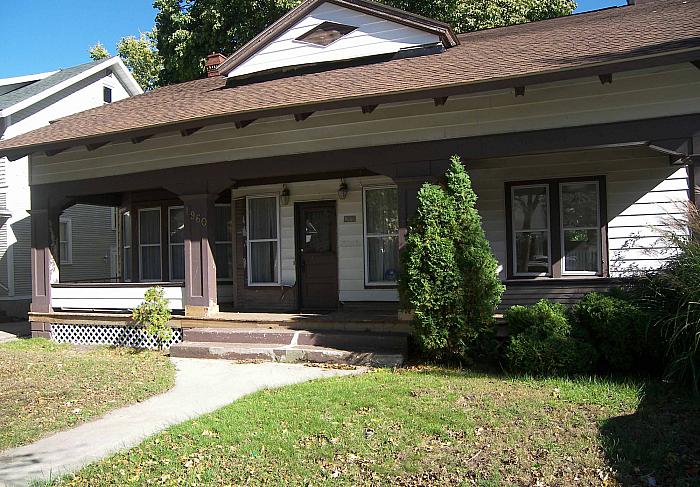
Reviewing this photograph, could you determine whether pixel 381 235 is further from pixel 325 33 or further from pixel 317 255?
pixel 325 33

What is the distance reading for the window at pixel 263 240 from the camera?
12.3 m

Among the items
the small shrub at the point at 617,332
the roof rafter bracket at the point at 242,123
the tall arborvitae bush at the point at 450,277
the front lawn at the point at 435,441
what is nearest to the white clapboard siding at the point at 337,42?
the roof rafter bracket at the point at 242,123

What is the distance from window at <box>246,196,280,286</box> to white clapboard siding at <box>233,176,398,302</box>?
34 cm

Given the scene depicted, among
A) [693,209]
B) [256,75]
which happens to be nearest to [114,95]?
[256,75]

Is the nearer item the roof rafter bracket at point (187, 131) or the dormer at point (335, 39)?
the roof rafter bracket at point (187, 131)

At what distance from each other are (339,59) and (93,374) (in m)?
7.13

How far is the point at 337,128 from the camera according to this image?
9.63 m

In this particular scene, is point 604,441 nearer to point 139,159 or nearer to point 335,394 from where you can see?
point 335,394

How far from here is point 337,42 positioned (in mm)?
11539

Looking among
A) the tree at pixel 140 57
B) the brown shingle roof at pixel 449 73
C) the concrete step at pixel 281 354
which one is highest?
the tree at pixel 140 57

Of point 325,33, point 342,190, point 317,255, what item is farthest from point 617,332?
point 325,33

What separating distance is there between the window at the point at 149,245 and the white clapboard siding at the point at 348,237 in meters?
3.99

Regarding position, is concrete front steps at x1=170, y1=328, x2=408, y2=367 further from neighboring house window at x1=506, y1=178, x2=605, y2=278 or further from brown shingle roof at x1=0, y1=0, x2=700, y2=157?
brown shingle roof at x1=0, y1=0, x2=700, y2=157

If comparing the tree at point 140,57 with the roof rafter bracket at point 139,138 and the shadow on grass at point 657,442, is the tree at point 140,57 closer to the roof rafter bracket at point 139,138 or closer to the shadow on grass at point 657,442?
the roof rafter bracket at point 139,138
